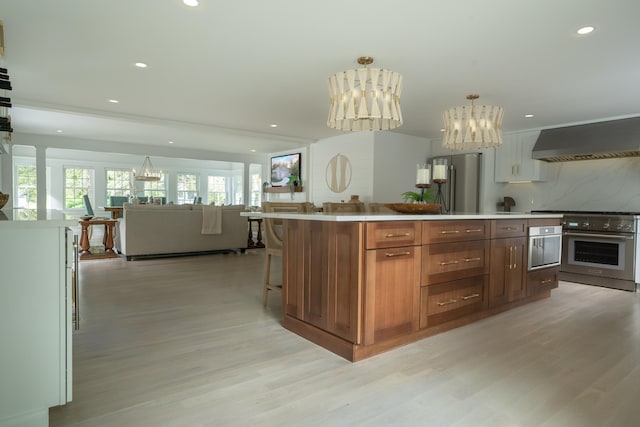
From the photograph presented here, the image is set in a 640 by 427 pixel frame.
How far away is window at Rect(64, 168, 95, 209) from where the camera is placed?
35.7ft

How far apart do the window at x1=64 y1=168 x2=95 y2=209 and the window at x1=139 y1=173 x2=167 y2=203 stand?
1487mm

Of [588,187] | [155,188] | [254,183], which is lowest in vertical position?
[588,187]

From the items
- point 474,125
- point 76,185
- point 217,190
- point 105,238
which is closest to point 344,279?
point 474,125

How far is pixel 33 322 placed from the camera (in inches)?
55.9

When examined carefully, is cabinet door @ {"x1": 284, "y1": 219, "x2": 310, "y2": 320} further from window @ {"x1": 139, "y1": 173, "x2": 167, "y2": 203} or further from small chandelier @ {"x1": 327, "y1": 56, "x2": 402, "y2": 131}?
window @ {"x1": 139, "y1": 173, "x2": 167, "y2": 203}

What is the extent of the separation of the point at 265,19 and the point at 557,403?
2.79 meters

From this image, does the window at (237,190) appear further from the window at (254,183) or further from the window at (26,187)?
the window at (26,187)

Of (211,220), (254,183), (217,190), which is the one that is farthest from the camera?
(217,190)

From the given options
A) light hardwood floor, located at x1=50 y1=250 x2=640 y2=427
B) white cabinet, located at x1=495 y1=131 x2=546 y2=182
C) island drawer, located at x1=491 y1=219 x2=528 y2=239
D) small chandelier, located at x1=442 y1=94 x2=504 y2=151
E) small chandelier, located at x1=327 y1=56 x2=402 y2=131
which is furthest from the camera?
white cabinet, located at x1=495 y1=131 x2=546 y2=182

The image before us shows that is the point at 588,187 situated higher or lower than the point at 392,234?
higher

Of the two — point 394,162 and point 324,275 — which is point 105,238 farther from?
point 324,275

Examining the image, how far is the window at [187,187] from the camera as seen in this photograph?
12.6m

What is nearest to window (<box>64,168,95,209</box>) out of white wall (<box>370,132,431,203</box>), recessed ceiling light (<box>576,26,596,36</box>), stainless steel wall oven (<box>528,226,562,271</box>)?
white wall (<box>370,132,431,203</box>)

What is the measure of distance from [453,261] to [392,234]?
683 mm
